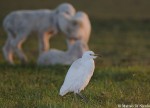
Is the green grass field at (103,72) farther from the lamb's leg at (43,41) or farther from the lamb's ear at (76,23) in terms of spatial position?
the lamb's ear at (76,23)

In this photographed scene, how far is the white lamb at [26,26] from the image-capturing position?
53.5ft

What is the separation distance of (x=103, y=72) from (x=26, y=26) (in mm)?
4508

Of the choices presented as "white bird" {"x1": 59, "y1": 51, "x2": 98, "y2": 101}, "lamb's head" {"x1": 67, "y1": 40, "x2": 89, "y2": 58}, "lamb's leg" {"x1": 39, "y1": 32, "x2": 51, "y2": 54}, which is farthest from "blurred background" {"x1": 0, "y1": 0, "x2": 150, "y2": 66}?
"white bird" {"x1": 59, "y1": 51, "x2": 98, "y2": 101}

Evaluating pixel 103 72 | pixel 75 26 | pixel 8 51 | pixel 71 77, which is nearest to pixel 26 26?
pixel 8 51

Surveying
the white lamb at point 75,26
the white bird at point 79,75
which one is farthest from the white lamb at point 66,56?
the white bird at point 79,75

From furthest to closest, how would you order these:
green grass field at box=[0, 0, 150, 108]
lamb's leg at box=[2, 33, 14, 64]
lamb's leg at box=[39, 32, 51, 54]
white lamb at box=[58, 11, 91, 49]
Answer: lamb's leg at box=[39, 32, 51, 54], white lamb at box=[58, 11, 91, 49], lamb's leg at box=[2, 33, 14, 64], green grass field at box=[0, 0, 150, 108]

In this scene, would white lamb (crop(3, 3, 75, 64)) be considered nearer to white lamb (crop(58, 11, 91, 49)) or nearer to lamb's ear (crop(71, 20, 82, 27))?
white lamb (crop(58, 11, 91, 49))

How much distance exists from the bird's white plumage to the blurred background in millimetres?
6837

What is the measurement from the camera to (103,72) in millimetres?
12445

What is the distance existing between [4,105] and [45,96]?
3.16 feet

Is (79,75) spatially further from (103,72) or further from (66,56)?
(66,56)

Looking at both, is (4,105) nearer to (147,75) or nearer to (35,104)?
(35,104)

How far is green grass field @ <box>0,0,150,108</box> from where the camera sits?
873cm

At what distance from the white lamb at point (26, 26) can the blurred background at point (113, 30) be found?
0.66 meters
